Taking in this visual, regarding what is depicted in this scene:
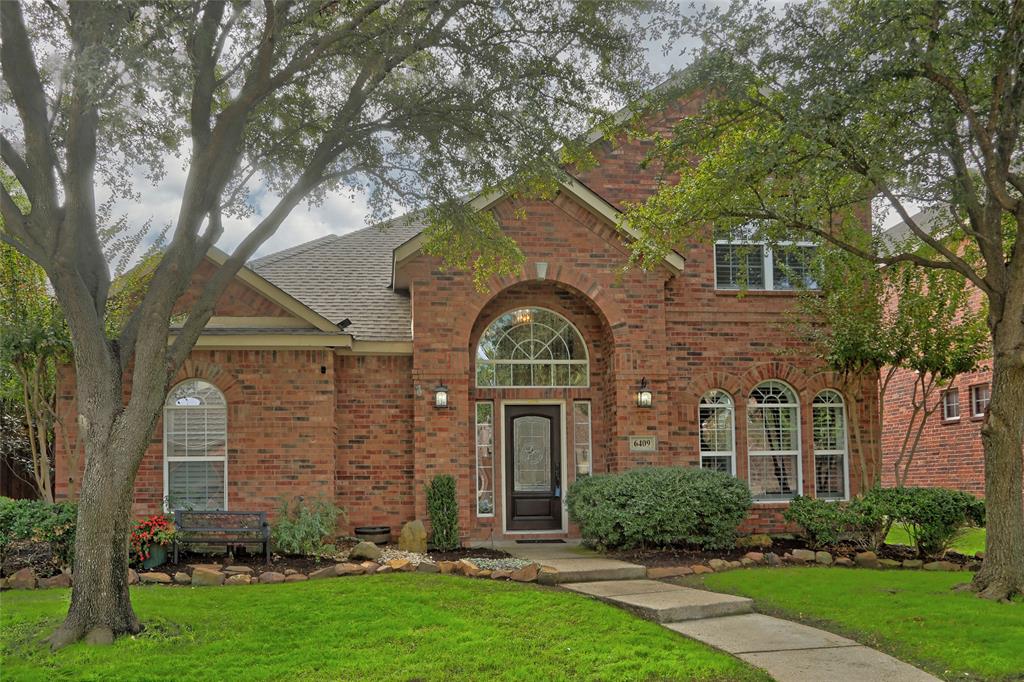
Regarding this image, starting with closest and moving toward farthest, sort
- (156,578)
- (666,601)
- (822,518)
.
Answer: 1. (666,601)
2. (156,578)
3. (822,518)

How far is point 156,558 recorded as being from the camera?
11.9 m

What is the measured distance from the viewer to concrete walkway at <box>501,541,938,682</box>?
748cm

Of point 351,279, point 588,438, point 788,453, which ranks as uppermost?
point 351,279

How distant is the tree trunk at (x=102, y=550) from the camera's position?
26.0ft

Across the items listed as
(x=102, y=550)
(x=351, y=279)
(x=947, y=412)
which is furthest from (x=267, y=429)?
(x=947, y=412)

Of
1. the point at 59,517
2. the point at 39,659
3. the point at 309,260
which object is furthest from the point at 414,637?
the point at 309,260

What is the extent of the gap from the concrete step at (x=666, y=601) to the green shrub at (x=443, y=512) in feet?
11.8

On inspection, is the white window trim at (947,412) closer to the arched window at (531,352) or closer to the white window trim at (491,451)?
the arched window at (531,352)

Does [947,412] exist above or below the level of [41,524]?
above

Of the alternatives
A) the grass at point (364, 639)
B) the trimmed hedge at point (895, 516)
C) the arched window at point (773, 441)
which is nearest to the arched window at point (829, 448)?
the arched window at point (773, 441)

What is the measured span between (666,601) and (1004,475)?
14.0 feet

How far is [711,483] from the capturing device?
43.7 ft

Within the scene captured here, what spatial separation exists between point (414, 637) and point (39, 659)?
10.3ft

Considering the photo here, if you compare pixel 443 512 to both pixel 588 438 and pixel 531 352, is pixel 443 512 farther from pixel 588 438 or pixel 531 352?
pixel 531 352
